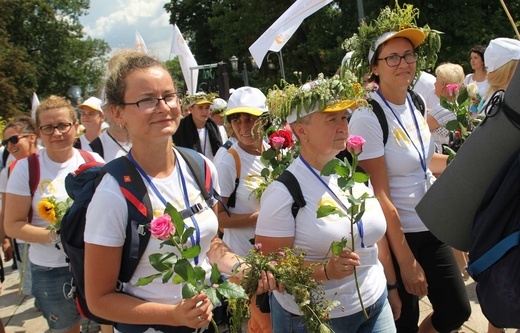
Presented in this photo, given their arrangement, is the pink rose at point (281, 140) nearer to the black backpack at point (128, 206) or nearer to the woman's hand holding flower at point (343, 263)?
the black backpack at point (128, 206)

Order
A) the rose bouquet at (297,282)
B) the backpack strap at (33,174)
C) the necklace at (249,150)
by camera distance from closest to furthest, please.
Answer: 1. the rose bouquet at (297,282)
2. the backpack strap at (33,174)
3. the necklace at (249,150)

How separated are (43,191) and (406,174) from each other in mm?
2365

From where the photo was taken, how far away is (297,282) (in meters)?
2.10

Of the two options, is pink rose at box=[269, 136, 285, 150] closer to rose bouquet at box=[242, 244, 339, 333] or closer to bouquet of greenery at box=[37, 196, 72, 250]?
rose bouquet at box=[242, 244, 339, 333]

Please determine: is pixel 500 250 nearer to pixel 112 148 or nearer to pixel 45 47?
pixel 112 148

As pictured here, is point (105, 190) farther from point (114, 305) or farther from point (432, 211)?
point (432, 211)

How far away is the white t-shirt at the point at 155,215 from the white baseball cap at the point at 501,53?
244 centimetres

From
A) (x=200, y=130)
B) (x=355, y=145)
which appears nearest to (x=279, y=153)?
(x=355, y=145)

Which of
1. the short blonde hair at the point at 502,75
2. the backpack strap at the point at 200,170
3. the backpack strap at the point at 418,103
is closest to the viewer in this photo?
the backpack strap at the point at 200,170

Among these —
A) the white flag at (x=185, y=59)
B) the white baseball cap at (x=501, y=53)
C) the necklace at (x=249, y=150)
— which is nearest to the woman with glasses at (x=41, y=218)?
the necklace at (x=249, y=150)

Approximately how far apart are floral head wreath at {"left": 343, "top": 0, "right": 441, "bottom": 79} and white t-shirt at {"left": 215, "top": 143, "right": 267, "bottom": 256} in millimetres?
1000

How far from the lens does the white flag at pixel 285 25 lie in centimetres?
451

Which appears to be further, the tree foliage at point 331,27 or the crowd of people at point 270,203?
the tree foliage at point 331,27

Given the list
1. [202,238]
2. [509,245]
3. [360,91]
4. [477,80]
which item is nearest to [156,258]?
[202,238]
